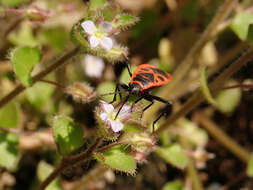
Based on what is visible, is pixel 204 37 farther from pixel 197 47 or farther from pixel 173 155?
pixel 173 155

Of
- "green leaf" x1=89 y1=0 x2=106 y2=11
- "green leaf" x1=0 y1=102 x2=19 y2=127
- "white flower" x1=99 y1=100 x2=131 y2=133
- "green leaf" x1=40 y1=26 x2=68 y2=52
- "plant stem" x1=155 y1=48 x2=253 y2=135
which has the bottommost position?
"white flower" x1=99 y1=100 x2=131 y2=133

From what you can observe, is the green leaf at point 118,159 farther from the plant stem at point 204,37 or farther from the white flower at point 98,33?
the plant stem at point 204,37

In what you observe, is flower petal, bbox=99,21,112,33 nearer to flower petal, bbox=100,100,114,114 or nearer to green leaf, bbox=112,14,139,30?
Result: green leaf, bbox=112,14,139,30

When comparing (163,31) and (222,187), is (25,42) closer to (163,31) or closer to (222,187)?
(163,31)

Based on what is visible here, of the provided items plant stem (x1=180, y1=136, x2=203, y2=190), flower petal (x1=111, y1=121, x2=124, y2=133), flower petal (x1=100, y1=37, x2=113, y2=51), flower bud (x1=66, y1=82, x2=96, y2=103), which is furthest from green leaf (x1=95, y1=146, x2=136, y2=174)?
plant stem (x1=180, y1=136, x2=203, y2=190)

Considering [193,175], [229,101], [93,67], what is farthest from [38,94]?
[229,101]

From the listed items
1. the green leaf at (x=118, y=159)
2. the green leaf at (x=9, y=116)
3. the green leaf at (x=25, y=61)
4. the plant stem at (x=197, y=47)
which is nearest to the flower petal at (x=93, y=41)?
the green leaf at (x=25, y=61)

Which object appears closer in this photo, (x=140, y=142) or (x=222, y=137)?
(x=140, y=142)
